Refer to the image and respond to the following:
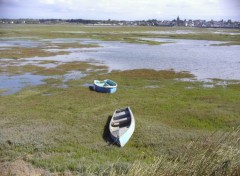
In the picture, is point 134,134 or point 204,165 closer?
point 204,165

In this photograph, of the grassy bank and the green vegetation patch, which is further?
the green vegetation patch

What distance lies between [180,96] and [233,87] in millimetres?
6520

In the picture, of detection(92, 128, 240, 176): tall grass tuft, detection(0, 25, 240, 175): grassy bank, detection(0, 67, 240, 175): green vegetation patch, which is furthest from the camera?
detection(0, 67, 240, 175): green vegetation patch

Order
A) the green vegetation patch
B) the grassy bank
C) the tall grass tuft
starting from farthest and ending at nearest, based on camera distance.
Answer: the green vegetation patch → the grassy bank → the tall grass tuft

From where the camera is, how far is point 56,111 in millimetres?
20750

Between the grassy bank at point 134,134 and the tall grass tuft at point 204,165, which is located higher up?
the tall grass tuft at point 204,165

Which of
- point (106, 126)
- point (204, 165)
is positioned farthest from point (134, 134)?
point (204, 165)

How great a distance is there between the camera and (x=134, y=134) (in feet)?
54.2

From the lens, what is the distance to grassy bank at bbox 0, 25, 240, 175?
5262 millimetres

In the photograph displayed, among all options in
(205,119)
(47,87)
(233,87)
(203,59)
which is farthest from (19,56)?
(205,119)

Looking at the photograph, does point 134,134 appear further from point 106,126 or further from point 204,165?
point 204,165

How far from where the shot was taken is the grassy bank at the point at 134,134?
5.26 metres

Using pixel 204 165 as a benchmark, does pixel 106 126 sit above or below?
below

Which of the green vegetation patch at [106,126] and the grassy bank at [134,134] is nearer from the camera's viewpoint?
the grassy bank at [134,134]
